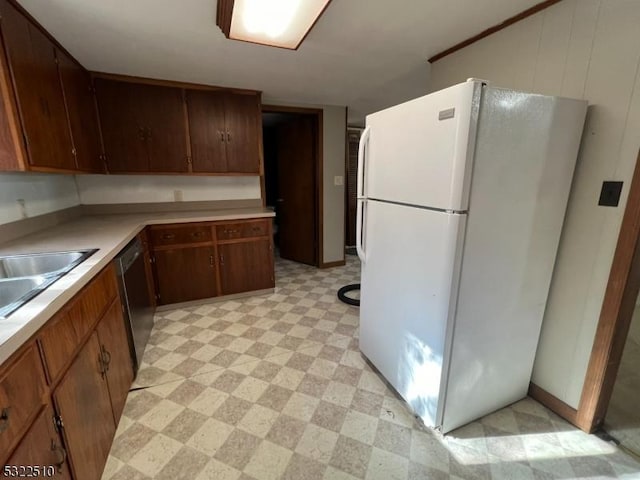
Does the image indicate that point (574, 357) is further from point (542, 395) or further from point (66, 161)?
point (66, 161)

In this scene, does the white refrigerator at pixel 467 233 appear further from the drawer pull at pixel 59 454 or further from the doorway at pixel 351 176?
the doorway at pixel 351 176

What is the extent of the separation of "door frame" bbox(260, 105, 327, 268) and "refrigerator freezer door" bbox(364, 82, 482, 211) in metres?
2.08

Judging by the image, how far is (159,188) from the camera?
10.1 ft

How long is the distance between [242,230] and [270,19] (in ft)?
5.92

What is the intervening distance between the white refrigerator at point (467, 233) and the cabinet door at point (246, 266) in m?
1.66

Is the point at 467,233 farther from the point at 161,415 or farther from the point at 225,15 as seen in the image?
the point at 161,415

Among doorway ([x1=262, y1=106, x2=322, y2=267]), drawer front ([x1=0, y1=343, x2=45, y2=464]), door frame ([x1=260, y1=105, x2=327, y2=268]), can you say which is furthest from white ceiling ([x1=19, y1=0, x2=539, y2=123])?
drawer front ([x1=0, y1=343, x2=45, y2=464])

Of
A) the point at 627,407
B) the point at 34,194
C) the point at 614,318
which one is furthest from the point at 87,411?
the point at 627,407

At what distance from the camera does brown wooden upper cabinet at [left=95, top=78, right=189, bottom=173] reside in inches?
101

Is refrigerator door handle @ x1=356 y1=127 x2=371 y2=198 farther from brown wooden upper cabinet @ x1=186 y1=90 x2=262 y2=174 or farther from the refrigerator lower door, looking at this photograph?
brown wooden upper cabinet @ x1=186 y1=90 x2=262 y2=174

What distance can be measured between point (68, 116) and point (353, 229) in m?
3.99

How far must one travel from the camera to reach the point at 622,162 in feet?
4.19

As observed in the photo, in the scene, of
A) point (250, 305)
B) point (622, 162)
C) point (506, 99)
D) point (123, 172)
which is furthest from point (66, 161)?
point (622, 162)

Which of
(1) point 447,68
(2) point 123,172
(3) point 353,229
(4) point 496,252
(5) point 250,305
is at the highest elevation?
(1) point 447,68
